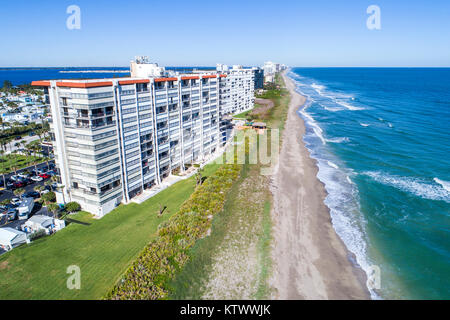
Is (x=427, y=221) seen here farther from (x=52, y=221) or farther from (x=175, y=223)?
(x=52, y=221)

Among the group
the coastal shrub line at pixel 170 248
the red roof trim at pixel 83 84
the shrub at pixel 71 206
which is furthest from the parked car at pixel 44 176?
the coastal shrub line at pixel 170 248

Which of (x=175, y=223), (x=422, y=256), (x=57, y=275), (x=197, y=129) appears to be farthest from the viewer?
(x=197, y=129)

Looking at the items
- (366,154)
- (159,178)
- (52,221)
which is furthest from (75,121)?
(366,154)

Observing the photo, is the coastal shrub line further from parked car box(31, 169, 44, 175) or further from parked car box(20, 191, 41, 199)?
parked car box(31, 169, 44, 175)

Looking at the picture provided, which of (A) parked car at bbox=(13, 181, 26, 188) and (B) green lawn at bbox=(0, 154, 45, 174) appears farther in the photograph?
(B) green lawn at bbox=(0, 154, 45, 174)

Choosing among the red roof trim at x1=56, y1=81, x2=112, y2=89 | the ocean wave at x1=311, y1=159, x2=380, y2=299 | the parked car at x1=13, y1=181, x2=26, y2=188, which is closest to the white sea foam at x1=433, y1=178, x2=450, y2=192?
the ocean wave at x1=311, y1=159, x2=380, y2=299
